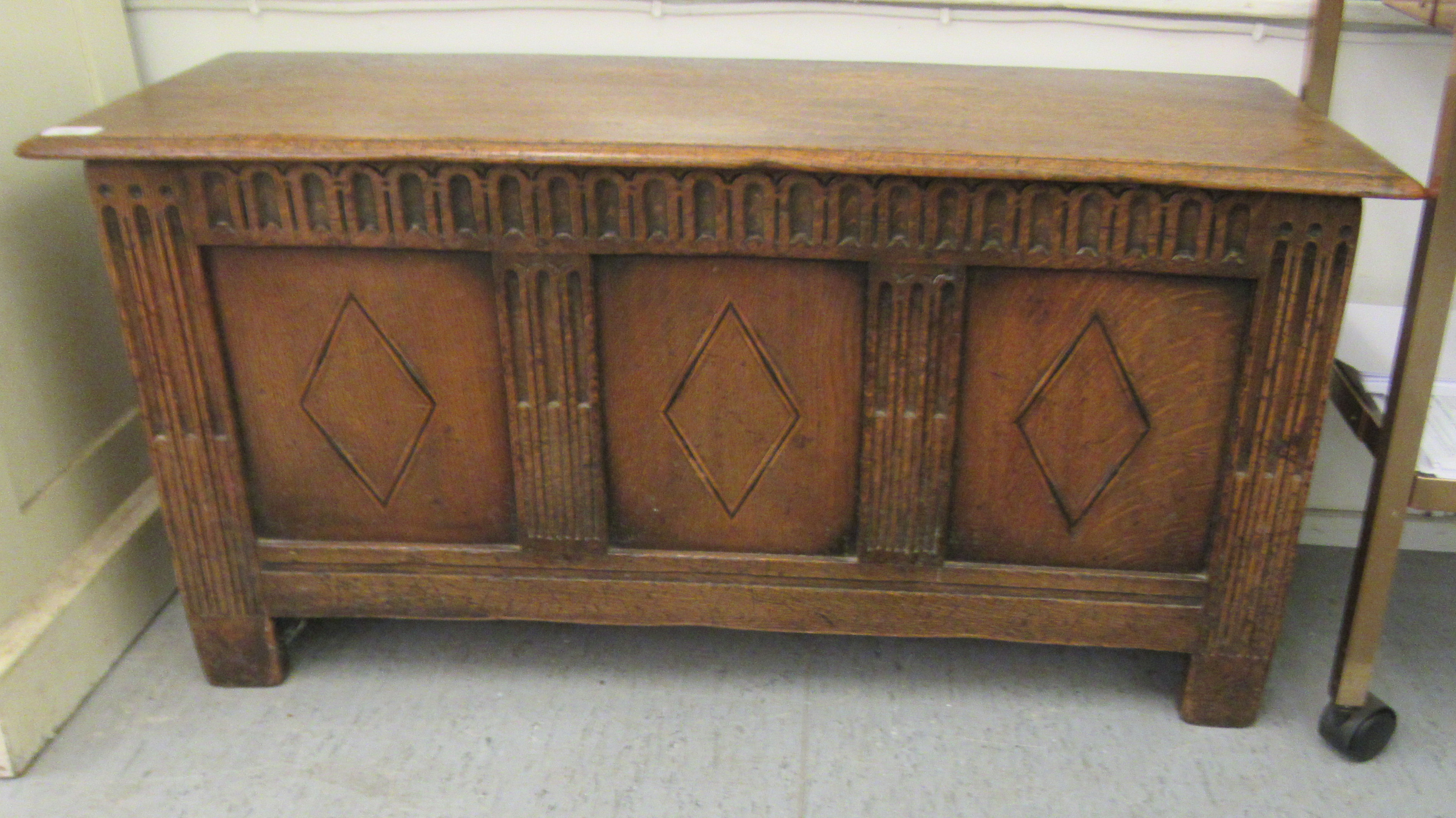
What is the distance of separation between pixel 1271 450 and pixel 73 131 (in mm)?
1494

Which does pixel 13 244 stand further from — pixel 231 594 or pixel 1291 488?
pixel 1291 488

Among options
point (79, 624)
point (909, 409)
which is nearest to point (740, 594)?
point (909, 409)

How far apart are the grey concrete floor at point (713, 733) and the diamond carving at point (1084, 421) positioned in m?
0.35

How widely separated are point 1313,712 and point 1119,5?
3.63ft

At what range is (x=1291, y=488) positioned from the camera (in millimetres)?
1519

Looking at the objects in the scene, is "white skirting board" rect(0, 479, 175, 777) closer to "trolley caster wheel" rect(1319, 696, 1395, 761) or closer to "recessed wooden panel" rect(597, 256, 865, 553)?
"recessed wooden panel" rect(597, 256, 865, 553)

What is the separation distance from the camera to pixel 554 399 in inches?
61.9

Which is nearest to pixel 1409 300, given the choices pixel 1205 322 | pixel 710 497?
pixel 1205 322

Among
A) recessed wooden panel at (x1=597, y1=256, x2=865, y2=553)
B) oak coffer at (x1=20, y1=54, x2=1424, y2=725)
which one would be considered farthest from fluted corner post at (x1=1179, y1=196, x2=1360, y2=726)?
recessed wooden panel at (x1=597, y1=256, x2=865, y2=553)

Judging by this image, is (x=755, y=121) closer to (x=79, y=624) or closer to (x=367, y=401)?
(x=367, y=401)

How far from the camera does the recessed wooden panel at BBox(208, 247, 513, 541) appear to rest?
1.52 metres

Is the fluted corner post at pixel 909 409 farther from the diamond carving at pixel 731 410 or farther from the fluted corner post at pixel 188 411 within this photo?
the fluted corner post at pixel 188 411

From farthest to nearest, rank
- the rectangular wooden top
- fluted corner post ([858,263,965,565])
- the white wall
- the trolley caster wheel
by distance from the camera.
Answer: the white wall → the trolley caster wheel → fluted corner post ([858,263,965,565]) → the rectangular wooden top

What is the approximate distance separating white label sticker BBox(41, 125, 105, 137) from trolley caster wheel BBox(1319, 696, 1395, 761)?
5.71ft
